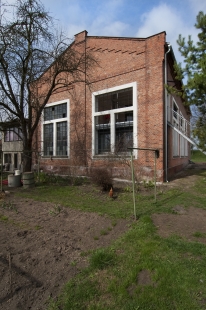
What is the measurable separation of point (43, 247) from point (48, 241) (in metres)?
0.25

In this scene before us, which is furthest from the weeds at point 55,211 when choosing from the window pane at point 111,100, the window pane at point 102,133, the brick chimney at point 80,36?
the brick chimney at point 80,36

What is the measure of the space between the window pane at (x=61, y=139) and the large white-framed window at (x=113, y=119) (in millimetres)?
3002

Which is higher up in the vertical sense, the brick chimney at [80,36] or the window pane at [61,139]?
the brick chimney at [80,36]

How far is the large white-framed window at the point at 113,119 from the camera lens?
10891mm

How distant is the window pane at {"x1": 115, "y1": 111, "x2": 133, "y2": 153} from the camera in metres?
10.1

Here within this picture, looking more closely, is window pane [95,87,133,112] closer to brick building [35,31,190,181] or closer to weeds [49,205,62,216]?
brick building [35,31,190,181]

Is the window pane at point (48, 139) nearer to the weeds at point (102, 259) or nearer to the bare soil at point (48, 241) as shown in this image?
the bare soil at point (48, 241)

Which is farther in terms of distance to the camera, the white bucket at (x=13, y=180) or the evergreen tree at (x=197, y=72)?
the white bucket at (x=13, y=180)

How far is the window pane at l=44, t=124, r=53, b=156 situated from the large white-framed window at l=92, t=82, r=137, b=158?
4630 mm

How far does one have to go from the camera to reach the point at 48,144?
1584 cm

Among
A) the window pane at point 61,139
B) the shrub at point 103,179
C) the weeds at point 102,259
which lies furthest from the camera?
the window pane at point 61,139

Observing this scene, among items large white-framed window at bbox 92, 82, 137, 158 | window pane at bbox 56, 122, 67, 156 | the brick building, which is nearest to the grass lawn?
the brick building

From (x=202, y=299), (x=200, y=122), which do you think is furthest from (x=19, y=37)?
(x=202, y=299)

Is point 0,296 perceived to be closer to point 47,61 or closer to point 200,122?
point 200,122
